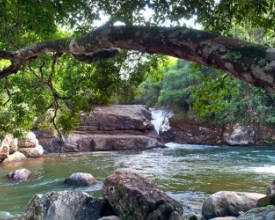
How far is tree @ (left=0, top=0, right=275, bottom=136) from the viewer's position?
7.10 feet

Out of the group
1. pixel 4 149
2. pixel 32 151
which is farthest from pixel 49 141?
pixel 4 149

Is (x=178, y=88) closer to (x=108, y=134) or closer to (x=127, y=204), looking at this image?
(x=108, y=134)

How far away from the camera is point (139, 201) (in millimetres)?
6957

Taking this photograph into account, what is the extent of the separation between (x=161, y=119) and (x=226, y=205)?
20.2 m

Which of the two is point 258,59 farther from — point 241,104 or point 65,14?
point 241,104

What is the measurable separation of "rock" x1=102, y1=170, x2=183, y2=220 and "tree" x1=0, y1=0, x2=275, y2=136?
2150 mm

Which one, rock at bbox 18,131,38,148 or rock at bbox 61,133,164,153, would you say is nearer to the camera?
rock at bbox 18,131,38,148

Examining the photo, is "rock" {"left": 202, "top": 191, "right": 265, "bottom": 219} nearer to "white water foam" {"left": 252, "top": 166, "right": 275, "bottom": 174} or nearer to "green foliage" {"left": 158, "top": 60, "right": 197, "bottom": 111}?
"white water foam" {"left": 252, "top": 166, "right": 275, "bottom": 174}

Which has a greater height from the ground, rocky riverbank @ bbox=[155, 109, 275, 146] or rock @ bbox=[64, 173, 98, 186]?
rocky riverbank @ bbox=[155, 109, 275, 146]

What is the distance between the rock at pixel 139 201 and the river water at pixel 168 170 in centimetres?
227

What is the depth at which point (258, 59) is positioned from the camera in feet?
6.75

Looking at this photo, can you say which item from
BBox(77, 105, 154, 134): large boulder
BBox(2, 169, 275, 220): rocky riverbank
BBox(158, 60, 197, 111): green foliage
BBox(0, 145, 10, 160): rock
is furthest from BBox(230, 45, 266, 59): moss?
BBox(158, 60, 197, 111): green foliage

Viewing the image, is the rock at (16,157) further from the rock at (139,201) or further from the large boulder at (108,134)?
the rock at (139,201)

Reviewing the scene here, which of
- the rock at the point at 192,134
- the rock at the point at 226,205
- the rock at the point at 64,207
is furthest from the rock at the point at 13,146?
the rock at the point at 226,205
